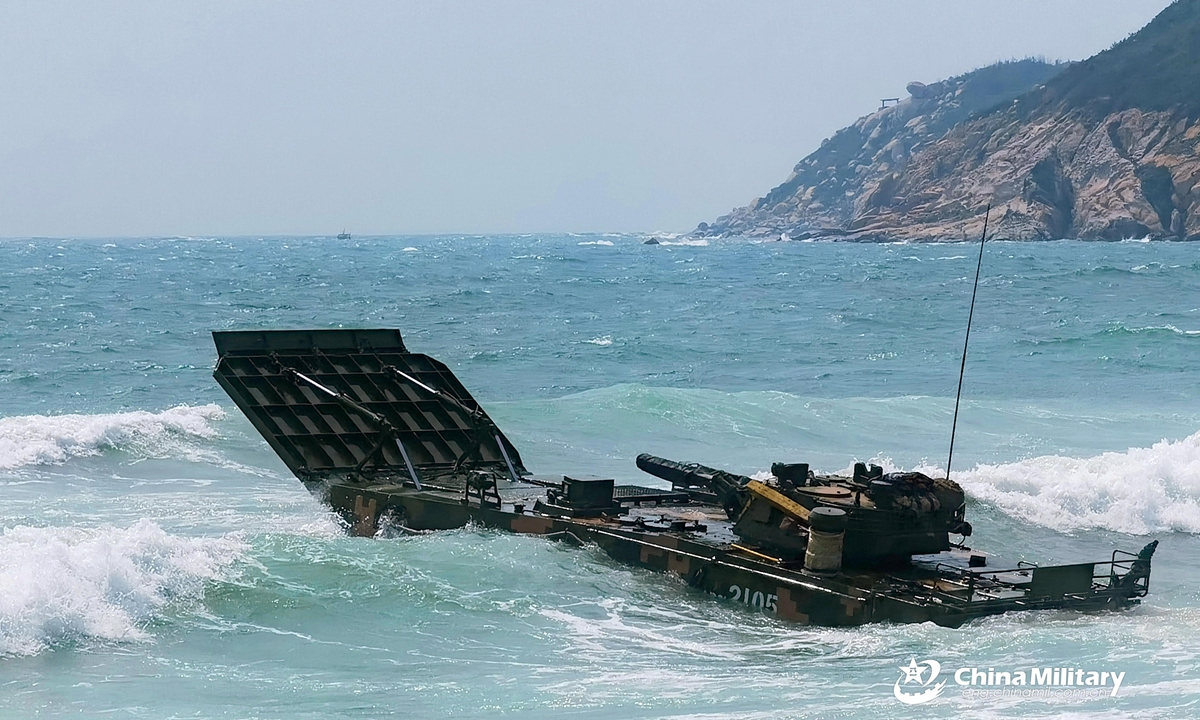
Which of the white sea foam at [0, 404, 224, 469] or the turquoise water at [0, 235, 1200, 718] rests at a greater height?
the turquoise water at [0, 235, 1200, 718]

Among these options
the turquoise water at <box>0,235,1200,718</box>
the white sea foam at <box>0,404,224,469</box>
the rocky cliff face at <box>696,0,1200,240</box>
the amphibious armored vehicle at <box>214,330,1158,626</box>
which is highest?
the rocky cliff face at <box>696,0,1200,240</box>

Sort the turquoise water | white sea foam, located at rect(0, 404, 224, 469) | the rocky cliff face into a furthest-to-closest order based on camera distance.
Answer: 1. the rocky cliff face
2. white sea foam, located at rect(0, 404, 224, 469)
3. the turquoise water

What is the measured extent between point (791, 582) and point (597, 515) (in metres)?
4.02

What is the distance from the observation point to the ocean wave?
25891 millimetres

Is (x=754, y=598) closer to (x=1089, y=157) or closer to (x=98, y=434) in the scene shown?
(x=98, y=434)

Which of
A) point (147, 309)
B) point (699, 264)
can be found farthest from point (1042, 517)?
point (699, 264)

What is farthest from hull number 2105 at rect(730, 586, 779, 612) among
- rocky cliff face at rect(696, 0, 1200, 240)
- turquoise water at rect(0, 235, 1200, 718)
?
rocky cliff face at rect(696, 0, 1200, 240)

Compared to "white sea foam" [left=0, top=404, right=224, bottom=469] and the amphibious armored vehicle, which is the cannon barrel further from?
"white sea foam" [left=0, top=404, right=224, bottom=469]

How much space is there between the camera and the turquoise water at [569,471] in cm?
1504

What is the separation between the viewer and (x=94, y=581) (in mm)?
17062

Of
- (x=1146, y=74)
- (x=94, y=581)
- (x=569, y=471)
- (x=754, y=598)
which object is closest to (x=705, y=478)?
(x=754, y=598)

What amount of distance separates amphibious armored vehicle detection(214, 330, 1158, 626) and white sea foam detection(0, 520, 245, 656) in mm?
4138

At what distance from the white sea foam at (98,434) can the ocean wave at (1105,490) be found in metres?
16.3

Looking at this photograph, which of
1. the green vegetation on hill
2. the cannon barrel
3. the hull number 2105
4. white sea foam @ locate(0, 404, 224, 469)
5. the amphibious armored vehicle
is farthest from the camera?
the green vegetation on hill
